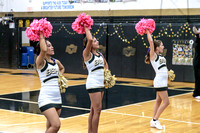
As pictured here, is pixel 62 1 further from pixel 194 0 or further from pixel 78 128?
pixel 78 128

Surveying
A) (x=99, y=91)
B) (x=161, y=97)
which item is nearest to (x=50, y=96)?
(x=99, y=91)

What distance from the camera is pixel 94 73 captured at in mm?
5953

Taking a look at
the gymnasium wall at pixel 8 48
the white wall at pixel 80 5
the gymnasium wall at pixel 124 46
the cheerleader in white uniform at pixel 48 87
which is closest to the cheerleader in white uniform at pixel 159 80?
the cheerleader in white uniform at pixel 48 87

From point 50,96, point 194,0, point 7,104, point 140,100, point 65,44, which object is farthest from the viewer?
point 65,44

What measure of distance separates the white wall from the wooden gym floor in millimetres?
3202

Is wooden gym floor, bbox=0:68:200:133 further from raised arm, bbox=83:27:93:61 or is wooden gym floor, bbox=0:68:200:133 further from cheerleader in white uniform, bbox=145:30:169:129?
raised arm, bbox=83:27:93:61

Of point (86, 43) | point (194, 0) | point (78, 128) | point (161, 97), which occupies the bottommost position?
point (78, 128)

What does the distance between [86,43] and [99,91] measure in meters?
0.75

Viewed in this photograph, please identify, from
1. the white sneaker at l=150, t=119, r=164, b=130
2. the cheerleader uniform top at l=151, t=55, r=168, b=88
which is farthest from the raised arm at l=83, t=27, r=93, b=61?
the white sneaker at l=150, t=119, r=164, b=130

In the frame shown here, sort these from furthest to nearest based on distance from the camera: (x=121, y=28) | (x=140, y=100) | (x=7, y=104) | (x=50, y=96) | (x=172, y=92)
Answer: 1. (x=121, y=28)
2. (x=172, y=92)
3. (x=140, y=100)
4. (x=7, y=104)
5. (x=50, y=96)

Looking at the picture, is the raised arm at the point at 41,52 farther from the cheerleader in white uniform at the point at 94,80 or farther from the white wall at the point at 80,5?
the white wall at the point at 80,5

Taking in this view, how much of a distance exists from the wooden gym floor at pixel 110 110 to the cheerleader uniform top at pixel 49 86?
6.07 ft

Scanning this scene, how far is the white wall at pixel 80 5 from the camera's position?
15.0 m

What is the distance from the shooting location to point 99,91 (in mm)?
5922
